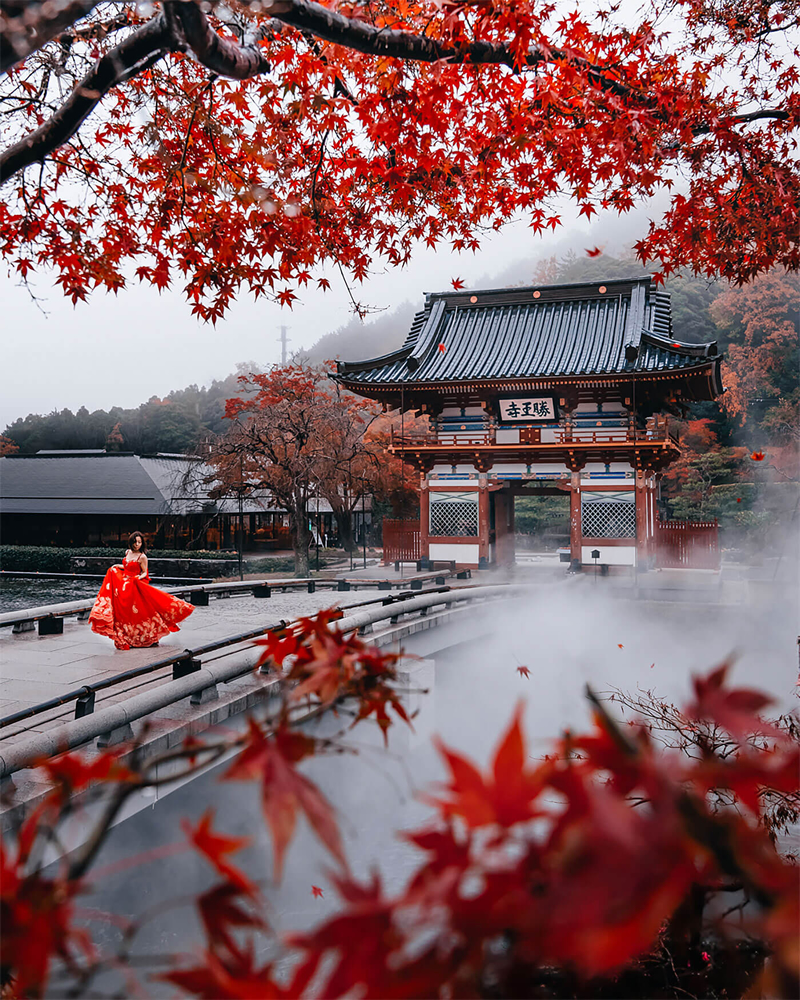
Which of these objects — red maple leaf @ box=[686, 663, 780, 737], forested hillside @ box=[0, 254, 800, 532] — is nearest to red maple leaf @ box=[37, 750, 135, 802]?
red maple leaf @ box=[686, 663, 780, 737]

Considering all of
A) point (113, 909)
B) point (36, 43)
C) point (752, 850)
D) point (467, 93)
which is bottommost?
point (113, 909)

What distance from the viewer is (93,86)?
7.21 feet

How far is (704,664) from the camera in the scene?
8.70 meters

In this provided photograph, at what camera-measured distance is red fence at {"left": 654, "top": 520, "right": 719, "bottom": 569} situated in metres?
16.0

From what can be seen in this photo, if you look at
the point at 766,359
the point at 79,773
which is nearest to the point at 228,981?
the point at 79,773

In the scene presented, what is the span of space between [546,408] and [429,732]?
1167 centimetres

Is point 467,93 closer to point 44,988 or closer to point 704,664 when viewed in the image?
point 44,988

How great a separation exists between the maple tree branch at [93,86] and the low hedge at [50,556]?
54.7ft

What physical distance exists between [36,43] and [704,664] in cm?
937

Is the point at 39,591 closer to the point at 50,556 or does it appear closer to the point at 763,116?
the point at 50,556

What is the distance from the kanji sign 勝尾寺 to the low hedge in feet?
28.9

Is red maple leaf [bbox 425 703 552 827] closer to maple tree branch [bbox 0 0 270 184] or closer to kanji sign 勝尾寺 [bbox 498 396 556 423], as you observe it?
maple tree branch [bbox 0 0 270 184]

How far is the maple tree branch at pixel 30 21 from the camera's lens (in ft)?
5.25

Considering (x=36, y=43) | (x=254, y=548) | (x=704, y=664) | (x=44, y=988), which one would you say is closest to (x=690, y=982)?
(x=44, y=988)
